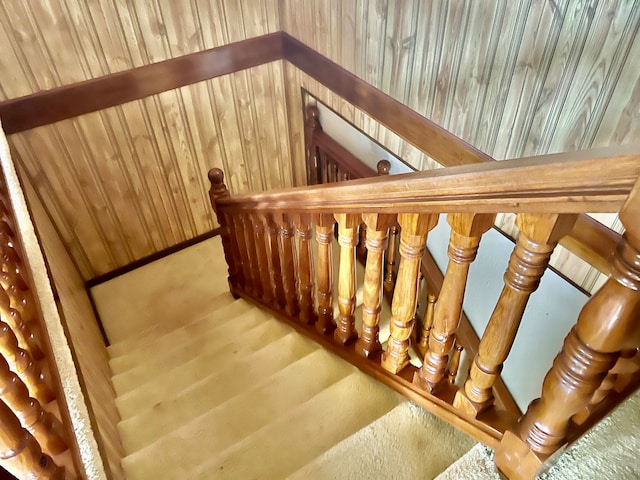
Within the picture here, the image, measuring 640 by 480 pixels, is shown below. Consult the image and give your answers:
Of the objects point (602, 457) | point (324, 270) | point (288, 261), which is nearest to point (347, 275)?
point (324, 270)

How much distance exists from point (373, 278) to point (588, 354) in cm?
62

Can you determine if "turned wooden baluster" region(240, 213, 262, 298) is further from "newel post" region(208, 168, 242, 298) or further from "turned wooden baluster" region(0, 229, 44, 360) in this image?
"turned wooden baluster" region(0, 229, 44, 360)

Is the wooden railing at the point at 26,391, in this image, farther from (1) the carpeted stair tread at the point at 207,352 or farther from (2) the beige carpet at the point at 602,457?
(1) the carpeted stair tread at the point at 207,352

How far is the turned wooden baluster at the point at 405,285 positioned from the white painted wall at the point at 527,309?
799 mm

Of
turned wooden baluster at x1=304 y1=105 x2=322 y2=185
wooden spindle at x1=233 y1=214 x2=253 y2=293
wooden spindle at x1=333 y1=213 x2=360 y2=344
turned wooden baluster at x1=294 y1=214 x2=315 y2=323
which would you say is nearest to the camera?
wooden spindle at x1=333 y1=213 x2=360 y2=344

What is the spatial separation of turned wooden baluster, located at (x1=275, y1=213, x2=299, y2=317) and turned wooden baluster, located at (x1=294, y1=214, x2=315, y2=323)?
2.2 inches

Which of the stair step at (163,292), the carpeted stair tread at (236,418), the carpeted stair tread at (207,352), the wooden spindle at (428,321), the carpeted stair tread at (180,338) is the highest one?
the carpeted stair tread at (236,418)

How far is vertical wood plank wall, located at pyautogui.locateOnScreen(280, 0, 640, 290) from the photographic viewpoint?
4.43 feet

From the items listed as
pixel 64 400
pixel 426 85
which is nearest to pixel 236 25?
pixel 426 85

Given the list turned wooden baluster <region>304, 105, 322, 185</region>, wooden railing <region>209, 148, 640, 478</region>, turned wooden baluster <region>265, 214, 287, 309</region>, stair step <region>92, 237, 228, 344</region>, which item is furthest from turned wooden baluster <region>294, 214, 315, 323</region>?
turned wooden baluster <region>304, 105, 322, 185</region>

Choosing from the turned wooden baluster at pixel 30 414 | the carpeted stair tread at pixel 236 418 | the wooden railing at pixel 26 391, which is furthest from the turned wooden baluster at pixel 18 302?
the carpeted stair tread at pixel 236 418

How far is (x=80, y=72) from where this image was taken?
2.56m

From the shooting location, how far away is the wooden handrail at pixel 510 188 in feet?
1.93

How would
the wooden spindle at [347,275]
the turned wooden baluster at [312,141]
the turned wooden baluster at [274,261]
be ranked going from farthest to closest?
the turned wooden baluster at [312,141]
the turned wooden baluster at [274,261]
the wooden spindle at [347,275]
